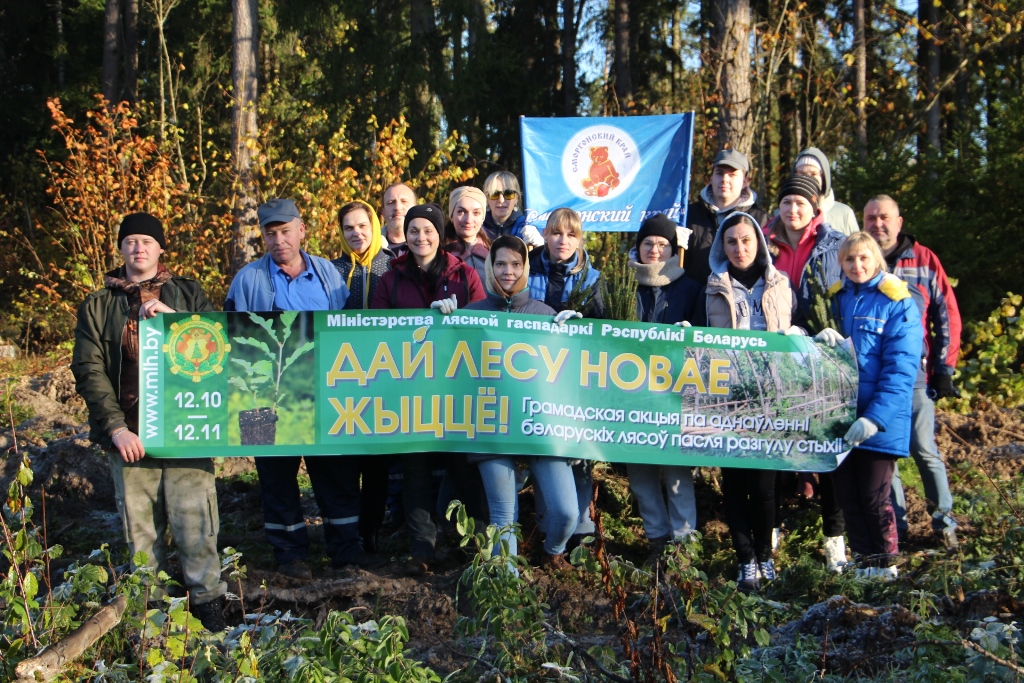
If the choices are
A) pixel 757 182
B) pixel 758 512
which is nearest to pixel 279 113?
pixel 757 182

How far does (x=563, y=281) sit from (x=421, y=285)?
832 mm

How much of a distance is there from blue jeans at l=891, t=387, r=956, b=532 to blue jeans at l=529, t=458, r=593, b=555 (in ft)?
6.48

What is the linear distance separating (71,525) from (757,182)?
12989 mm

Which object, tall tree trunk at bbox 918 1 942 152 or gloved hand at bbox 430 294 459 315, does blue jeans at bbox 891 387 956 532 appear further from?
tall tree trunk at bbox 918 1 942 152

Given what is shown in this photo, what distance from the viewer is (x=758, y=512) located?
580 cm

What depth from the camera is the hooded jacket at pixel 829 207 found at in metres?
6.47

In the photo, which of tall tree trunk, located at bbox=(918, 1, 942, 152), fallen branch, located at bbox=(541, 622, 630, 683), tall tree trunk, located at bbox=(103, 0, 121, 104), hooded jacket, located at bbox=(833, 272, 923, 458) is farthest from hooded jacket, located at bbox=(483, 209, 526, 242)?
tall tree trunk, located at bbox=(103, 0, 121, 104)

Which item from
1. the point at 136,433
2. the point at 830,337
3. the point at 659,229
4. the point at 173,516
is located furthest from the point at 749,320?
the point at 136,433

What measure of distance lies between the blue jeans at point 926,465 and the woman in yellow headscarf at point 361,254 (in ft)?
10.7

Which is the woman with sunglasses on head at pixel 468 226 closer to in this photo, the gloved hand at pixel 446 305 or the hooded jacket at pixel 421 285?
the hooded jacket at pixel 421 285

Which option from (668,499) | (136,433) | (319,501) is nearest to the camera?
(136,433)

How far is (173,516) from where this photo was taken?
5.34 metres

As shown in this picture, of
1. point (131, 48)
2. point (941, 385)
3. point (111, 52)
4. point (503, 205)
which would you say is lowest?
point (941, 385)

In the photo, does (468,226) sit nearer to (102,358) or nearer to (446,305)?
(446,305)
